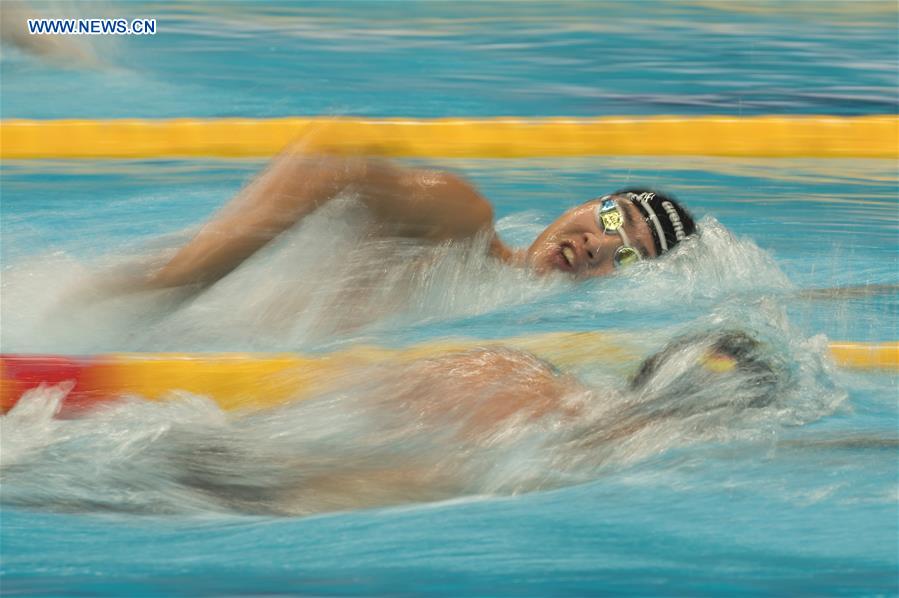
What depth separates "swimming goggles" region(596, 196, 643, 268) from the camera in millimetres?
2533

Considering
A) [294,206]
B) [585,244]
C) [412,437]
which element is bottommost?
[412,437]

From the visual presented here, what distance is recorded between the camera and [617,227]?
8.32 feet

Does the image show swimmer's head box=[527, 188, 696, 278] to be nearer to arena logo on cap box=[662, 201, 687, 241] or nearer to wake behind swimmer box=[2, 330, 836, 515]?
arena logo on cap box=[662, 201, 687, 241]

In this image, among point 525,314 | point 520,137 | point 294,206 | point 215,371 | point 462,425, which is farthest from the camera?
point 520,137

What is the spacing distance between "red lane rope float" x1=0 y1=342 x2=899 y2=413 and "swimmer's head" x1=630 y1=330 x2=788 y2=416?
264mm

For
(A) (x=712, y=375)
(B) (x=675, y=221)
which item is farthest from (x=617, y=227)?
(A) (x=712, y=375)

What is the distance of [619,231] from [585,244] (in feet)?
0.26

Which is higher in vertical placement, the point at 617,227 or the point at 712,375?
the point at 617,227

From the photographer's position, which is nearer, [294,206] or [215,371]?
[215,371]

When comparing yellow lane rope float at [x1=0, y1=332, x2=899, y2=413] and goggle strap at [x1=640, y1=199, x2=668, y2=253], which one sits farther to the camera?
goggle strap at [x1=640, y1=199, x2=668, y2=253]

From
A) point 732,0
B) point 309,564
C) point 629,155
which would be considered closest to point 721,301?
point 629,155

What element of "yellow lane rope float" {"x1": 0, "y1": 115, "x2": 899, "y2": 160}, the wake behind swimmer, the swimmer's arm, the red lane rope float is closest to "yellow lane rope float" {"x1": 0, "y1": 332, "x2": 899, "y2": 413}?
the red lane rope float

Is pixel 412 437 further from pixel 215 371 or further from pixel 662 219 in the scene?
pixel 662 219

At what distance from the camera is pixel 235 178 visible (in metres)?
3.37
